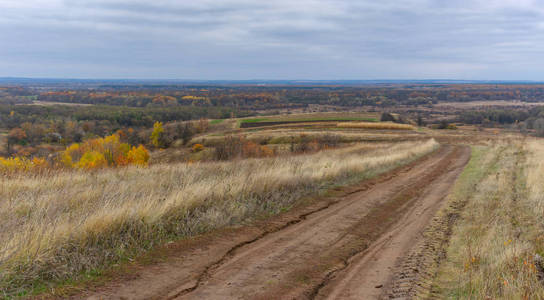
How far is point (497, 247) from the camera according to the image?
6.02 metres

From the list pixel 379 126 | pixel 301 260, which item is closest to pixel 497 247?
pixel 301 260

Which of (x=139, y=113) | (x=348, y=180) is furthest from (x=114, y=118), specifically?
→ (x=348, y=180)

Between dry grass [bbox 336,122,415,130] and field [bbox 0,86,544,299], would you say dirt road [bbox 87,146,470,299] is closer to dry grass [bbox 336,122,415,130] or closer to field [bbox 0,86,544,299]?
field [bbox 0,86,544,299]

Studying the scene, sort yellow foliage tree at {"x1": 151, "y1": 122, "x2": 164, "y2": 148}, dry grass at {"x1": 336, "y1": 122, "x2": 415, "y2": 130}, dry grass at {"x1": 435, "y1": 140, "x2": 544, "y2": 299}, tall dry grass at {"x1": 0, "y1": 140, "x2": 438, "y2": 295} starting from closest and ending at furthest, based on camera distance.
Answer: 1. dry grass at {"x1": 435, "y1": 140, "x2": 544, "y2": 299}
2. tall dry grass at {"x1": 0, "y1": 140, "x2": 438, "y2": 295}
3. dry grass at {"x1": 336, "y1": 122, "x2": 415, "y2": 130}
4. yellow foliage tree at {"x1": 151, "y1": 122, "x2": 164, "y2": 148}

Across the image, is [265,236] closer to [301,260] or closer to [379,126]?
[301,260]

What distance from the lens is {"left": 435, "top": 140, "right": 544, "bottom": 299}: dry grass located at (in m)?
4.66

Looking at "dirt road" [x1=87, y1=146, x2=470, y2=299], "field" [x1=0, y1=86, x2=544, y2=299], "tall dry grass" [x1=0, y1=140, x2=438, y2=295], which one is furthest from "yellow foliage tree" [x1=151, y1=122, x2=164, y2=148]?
"dirt road" [x1=87, y1=146, x2=470, y2=299]

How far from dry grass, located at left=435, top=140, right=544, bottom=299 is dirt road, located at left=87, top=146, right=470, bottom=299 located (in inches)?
26.1

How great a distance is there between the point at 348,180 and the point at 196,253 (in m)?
7.94

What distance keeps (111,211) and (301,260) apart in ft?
10.8

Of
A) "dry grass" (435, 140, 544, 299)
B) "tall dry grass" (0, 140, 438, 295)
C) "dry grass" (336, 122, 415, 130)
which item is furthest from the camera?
"dry grass" (336, 122, 415, 130)

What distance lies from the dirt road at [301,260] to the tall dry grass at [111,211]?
0.67 metres

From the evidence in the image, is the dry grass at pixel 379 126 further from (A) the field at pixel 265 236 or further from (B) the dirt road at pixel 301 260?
(B) the dirt road at pixel 301 260

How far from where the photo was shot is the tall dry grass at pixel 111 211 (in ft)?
16.0
